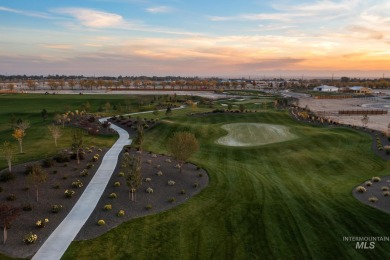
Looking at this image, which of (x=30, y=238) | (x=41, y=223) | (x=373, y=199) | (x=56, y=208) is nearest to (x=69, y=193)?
(x=56, y=208)

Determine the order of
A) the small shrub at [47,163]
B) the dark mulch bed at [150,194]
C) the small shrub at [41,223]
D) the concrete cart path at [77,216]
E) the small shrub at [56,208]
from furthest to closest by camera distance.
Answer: the small shrub at [47,163] < the small shrub at [56,208] < the dark mulch bed at [150,194] < the small shrub at [41,223] < the concrete cart path at [77,216]

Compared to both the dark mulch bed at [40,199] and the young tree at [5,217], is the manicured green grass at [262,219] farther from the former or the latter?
the young tree at [5,217]

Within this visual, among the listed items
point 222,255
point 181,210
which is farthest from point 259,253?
point 181,210

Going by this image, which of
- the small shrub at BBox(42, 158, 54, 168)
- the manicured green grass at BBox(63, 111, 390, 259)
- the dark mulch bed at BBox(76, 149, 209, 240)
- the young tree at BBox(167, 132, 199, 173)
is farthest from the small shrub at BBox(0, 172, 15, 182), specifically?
the young tree at BBox(167, 132, 199, 173)

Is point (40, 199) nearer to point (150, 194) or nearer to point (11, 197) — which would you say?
point (11, 197)

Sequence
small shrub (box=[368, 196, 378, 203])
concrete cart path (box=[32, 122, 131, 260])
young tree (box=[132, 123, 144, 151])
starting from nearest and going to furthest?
concrete cart path (box=[32, 122, 131, 260]), small shrub (box=[368, 196, 378, 203]), young tree (box=[132, 123, 144, 151])

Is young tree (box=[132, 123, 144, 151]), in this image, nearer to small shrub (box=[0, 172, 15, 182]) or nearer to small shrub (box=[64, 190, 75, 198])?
small shrub (box=[64, 190, 75, 198])

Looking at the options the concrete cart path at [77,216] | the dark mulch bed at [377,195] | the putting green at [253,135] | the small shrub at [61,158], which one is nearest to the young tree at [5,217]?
the concrete cart path at [77,216]
